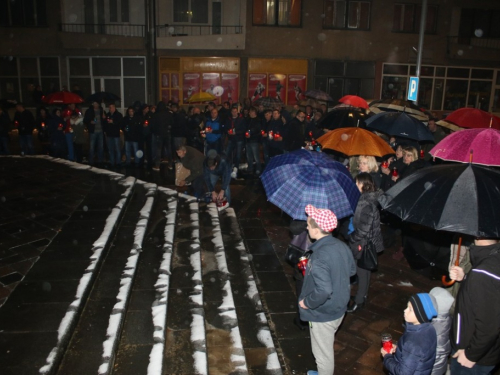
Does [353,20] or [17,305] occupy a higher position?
[353,20]

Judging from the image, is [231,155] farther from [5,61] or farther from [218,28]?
[5,61]

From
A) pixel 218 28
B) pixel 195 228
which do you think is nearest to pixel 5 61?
pixel 218 28

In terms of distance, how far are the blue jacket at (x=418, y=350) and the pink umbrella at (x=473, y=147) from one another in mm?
1933

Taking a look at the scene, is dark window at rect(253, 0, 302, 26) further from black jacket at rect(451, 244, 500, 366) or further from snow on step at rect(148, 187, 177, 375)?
black jacket at rect(451, 244, 500, 366)

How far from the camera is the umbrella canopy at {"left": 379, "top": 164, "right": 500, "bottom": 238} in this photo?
3.61m

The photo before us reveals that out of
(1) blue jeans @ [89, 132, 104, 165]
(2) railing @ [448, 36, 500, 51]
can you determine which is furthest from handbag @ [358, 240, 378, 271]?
(2) railing @ [448, 36, 500, 51]

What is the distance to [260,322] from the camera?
569cm

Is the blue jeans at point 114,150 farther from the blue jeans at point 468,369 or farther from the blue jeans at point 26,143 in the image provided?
the blue jeans at point 468,369

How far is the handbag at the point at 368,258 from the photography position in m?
5.65

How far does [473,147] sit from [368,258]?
1848mm

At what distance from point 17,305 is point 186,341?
2047 mm

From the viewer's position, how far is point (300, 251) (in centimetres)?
523

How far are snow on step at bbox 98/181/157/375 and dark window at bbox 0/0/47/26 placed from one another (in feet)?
60.3

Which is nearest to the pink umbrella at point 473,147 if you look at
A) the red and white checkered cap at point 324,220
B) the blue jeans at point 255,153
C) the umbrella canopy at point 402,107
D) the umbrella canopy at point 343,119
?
the red and white checkered cap at point 324,220
